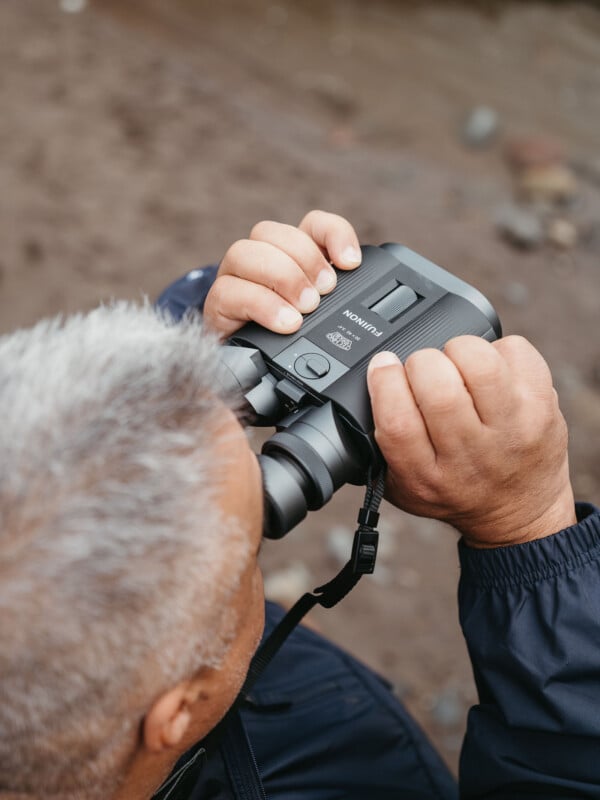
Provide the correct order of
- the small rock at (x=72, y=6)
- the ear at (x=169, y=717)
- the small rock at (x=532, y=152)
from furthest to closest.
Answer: the small rock at (x=72, y=6), the small rock at (x=532, y=152), the ear at (x=169, y=717)

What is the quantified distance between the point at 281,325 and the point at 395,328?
0.20 metres

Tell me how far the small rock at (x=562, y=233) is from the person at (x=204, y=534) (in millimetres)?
3258

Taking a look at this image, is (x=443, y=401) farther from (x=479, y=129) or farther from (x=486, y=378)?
(x=479, y=129)

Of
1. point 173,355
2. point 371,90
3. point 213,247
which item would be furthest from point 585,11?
point 173,355

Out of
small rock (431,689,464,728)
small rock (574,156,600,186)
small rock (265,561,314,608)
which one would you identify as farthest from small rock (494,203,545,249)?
small rock (431,689,464,728)

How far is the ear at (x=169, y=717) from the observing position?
0.96m

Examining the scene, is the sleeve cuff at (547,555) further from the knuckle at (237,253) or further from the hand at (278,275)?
the knuckle at (237,253)

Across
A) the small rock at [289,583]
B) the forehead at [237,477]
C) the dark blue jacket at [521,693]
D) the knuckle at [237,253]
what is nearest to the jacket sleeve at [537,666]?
the dark blue jacket at [521,693]

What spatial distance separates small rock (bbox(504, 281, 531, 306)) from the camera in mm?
3992

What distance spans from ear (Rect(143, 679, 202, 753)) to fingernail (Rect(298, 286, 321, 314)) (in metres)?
0.65

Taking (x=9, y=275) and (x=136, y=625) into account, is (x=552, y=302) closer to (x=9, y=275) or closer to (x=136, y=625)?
(x=9, y=275)

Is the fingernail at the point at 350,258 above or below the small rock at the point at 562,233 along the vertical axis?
above

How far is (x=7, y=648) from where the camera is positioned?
0.83 meters

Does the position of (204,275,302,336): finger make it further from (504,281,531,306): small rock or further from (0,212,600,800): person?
(504,281,531,306): small rock
